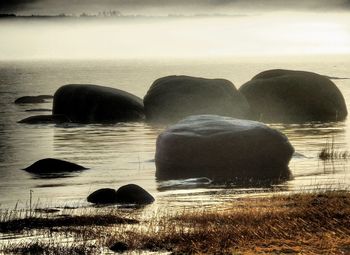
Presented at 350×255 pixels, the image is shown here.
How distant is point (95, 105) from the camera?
51.8m

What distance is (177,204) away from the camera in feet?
72.0

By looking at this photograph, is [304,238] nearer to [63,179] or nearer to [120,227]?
[120,227]

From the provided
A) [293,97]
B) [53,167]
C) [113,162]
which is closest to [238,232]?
[53,167]

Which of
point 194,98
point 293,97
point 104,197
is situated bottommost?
point 293,97

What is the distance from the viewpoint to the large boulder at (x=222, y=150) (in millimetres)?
28344

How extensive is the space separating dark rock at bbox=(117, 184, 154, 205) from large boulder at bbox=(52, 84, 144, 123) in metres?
27.8

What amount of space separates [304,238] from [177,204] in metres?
5.79

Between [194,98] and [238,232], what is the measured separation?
30.6m

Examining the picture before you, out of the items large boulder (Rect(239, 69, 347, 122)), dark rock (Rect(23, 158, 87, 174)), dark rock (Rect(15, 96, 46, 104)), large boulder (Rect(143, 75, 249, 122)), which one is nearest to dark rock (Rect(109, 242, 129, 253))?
dark rock (Rect(23, 158, 87, 174))

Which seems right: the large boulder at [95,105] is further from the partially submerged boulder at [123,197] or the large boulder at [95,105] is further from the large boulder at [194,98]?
the partially submerged boulder at [123,197]

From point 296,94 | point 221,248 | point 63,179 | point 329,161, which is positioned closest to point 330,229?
point 221,248

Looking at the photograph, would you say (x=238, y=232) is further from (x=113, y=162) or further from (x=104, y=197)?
(x=113, y=162)

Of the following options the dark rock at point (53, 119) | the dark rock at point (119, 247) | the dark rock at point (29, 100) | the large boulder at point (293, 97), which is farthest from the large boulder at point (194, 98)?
the dark rock at point (29, 100)

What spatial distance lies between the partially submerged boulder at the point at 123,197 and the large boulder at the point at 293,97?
27.3 metres
